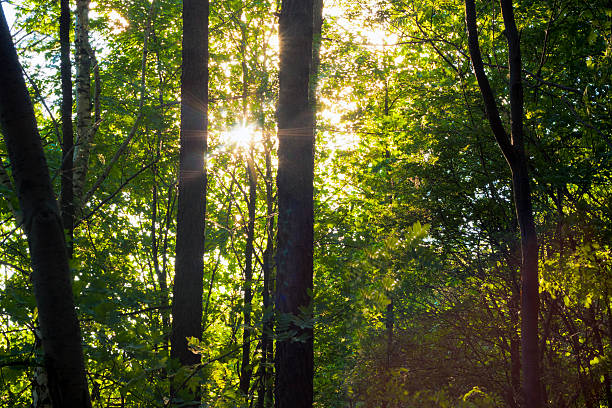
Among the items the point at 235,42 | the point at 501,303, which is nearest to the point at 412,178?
the point at 501,303

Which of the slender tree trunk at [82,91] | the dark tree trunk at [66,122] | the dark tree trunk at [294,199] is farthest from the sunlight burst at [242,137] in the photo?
the dark tree trunk at [294,199]

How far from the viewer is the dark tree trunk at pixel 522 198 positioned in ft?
18.3

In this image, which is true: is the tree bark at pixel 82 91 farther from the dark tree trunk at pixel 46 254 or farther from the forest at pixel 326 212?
the dark tree trunk at pixel 46 254

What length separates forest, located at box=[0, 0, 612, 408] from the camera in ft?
10.7

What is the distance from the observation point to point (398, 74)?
15359mm

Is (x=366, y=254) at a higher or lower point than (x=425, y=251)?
lower

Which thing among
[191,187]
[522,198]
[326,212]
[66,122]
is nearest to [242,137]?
[326,212]

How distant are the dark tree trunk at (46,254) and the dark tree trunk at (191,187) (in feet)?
10.6

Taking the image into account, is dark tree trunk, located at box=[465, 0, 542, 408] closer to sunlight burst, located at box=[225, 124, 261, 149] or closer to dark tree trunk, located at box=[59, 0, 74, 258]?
dark tree trunk, located at box=[59, 0, 74, 258]

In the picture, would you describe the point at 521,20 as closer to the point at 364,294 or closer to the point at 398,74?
the point at 398,74

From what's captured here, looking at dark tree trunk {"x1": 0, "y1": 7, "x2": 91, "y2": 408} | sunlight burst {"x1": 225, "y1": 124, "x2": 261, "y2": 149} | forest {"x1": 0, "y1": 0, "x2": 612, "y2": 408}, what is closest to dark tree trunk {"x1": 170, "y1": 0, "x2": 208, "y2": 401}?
forest {"x1": 0, "y1": 0, "x2": 612, "y2": 408}

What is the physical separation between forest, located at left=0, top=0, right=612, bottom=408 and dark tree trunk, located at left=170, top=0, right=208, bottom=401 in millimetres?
25

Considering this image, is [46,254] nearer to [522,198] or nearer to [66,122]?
[66,122]

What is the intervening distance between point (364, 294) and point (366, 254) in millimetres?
291
